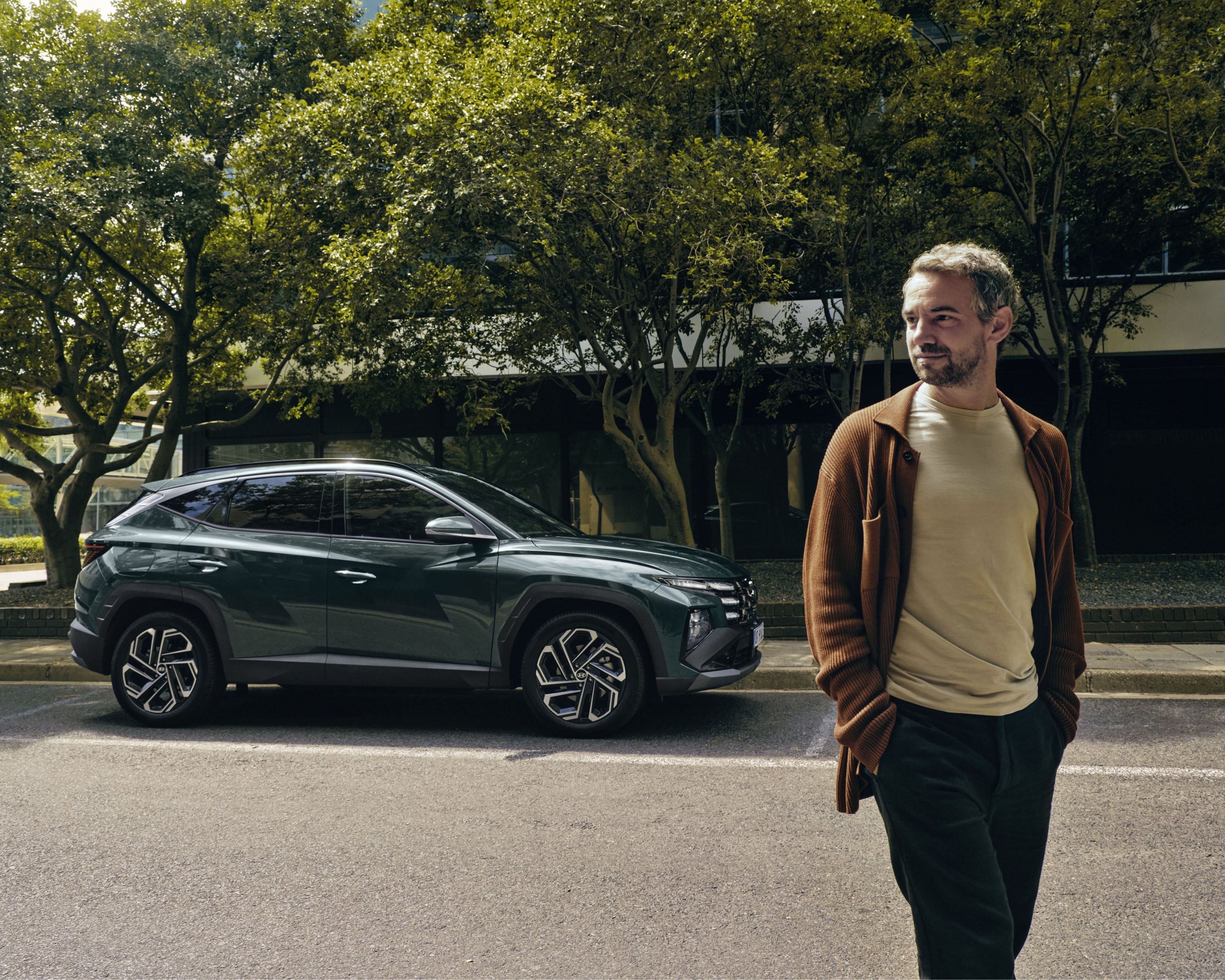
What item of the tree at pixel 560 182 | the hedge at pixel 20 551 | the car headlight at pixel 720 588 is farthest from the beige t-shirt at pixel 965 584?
the hedge at pixel 20 551

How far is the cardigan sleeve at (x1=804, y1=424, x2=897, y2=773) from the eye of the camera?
212 cm

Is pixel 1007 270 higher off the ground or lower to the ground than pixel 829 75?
lower

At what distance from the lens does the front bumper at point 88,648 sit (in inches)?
269

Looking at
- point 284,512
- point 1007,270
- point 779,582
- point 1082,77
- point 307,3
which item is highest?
point 307,3

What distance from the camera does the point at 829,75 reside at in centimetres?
1052

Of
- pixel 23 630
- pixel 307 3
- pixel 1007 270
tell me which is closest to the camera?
pixel 1007 270

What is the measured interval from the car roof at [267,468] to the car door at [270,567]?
0.30 ft

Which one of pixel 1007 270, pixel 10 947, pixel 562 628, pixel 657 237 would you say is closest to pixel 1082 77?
pixel 657 237

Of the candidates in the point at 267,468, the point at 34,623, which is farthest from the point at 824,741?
the point at 34,623

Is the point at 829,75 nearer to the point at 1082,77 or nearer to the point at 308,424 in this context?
the point at 1082,77

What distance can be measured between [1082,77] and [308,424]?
13057 mm

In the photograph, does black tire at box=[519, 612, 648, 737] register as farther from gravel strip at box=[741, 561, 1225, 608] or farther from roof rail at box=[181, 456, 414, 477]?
gravel strip at box=[741, 561, 1225, 608]

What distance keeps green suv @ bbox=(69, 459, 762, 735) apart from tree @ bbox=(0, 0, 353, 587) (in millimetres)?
5754

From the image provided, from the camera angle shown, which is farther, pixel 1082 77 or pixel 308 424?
pixel 308 424
